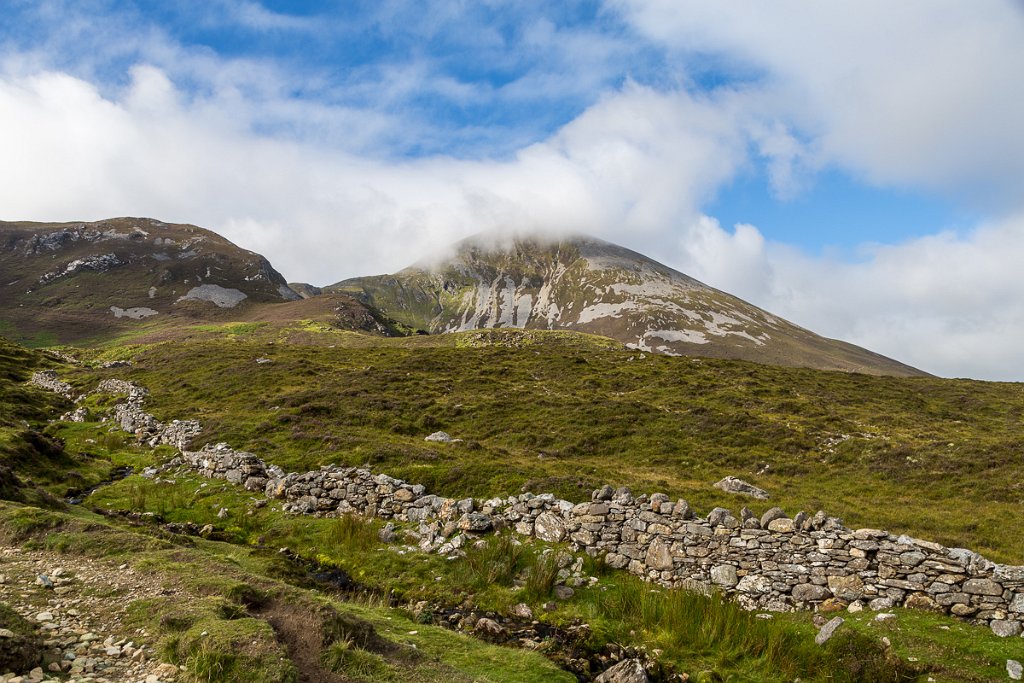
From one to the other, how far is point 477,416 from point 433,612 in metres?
24.6

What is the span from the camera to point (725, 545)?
14992mm

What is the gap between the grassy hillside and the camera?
22828mm

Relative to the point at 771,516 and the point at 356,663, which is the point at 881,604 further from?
the point at 356,663

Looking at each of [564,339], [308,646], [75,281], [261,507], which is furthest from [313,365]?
[75,281]

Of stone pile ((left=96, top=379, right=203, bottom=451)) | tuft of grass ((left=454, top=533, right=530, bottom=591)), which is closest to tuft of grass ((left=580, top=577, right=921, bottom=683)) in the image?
tuft of grass ((left=454, top=533, right=530, bottom=591))

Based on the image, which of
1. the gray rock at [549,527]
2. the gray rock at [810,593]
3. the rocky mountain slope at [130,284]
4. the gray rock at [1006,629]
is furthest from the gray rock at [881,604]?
the rocky mountain slope at [130,284]

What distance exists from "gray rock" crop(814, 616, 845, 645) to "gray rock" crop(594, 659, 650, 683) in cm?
418

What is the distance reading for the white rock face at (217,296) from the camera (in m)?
122

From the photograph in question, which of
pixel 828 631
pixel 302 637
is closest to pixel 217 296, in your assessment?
pixel 302 637

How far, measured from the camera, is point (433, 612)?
13836 millimetres

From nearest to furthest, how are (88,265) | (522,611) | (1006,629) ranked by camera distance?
(1006,629), (522,611), (88,265)

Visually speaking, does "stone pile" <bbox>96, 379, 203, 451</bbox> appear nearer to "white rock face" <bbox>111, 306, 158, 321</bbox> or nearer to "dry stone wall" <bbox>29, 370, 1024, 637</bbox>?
"dry stone wall" <bbox>29, 370, 1024, 637</bbox>

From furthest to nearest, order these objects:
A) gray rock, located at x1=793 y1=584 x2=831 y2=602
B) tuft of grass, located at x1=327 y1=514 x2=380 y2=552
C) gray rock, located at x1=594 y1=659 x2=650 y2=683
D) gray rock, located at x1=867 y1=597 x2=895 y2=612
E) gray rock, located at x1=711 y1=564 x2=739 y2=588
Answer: tuft of grass, located at x1=327 y1=514 x2=380 y2=552 → gray rock, located at x1=711 y1=564 x2=739 y2=588 → gray rock, located at x1=793 y1=584 x2=831 y2=602 → gray rock, located at x1=867 y1=597 x2=895 y2=612 → gray rock, located at x1=594 y1=659 x2=650 y2=683

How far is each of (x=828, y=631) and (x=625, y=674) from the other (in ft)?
16.1
